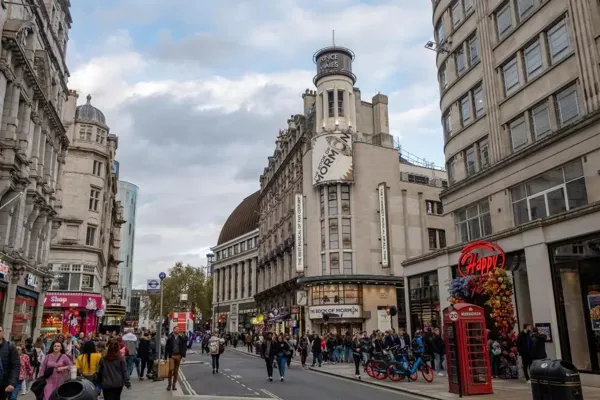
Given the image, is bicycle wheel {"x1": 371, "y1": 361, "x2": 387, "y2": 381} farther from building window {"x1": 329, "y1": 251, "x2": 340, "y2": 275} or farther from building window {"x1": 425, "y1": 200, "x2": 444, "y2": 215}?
building window {"x1": 425, "y1": 200, "x2": 444, "y2": 215}

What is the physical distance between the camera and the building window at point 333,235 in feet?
163

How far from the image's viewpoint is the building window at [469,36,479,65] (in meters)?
26.2

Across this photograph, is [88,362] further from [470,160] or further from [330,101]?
[330,101]

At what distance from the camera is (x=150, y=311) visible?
4008 inches

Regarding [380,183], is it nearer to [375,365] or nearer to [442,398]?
[375,365]

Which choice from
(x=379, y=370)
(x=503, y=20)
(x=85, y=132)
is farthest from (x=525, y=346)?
(x=85, y=132)

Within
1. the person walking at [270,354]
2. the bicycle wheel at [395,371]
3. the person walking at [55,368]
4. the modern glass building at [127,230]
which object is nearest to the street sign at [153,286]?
the person walking at [270,354]

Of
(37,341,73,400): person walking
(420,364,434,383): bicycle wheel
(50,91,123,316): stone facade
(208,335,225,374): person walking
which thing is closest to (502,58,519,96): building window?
(420,364,434,383): bicycle wheel

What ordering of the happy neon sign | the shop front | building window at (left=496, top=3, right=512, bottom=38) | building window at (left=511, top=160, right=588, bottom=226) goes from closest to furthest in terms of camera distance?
1. building window at (left=511, top=160, right=588, bottom=226)
2. the happy neon sign
3. building window at (left=496, top=3, right=512, bottom=38)
4. the shop front

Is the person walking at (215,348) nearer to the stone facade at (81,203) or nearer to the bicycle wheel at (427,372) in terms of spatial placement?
the bicycle wheel at (427,372)

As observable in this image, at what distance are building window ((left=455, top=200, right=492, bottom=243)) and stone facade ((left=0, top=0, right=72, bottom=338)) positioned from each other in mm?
21709

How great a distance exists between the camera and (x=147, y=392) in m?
15.9

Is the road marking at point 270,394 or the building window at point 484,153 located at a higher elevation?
the building window at point 484,153

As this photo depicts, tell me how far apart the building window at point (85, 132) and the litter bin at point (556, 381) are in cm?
4764
